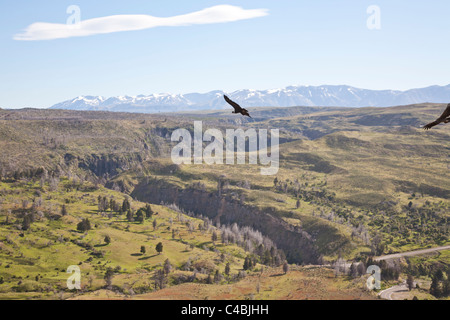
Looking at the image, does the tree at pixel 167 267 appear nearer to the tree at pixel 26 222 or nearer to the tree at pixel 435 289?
the tree at pixel 26 222

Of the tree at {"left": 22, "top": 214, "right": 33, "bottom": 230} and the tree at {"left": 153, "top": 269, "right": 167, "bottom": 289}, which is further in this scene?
the tree at {"left": 22, "top": 214, "right": 33, "bottom": 230}

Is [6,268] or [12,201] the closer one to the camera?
[6,268]

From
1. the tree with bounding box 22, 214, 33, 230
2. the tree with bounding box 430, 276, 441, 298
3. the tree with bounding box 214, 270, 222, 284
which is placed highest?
the tree with bounding box 22, 214, 33, 230

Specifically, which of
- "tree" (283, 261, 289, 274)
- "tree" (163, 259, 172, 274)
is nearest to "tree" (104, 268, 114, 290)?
"tree" (163, 259, 172, 274)

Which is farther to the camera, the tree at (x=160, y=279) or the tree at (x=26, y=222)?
the tree at (x=26, y=222)

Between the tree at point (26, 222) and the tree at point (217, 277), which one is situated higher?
the tree at point (26, 222)

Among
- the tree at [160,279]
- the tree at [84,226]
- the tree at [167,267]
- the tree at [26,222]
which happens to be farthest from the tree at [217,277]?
the tree at [26,222]

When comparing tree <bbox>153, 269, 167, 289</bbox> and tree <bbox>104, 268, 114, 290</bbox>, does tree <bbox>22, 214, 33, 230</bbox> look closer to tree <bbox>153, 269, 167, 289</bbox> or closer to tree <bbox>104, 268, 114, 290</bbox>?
tree <bbox>104, 268, 114, 290</bbox>

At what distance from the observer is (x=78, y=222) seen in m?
187

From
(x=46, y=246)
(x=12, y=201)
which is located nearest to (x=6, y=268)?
(x=46, y=246)
